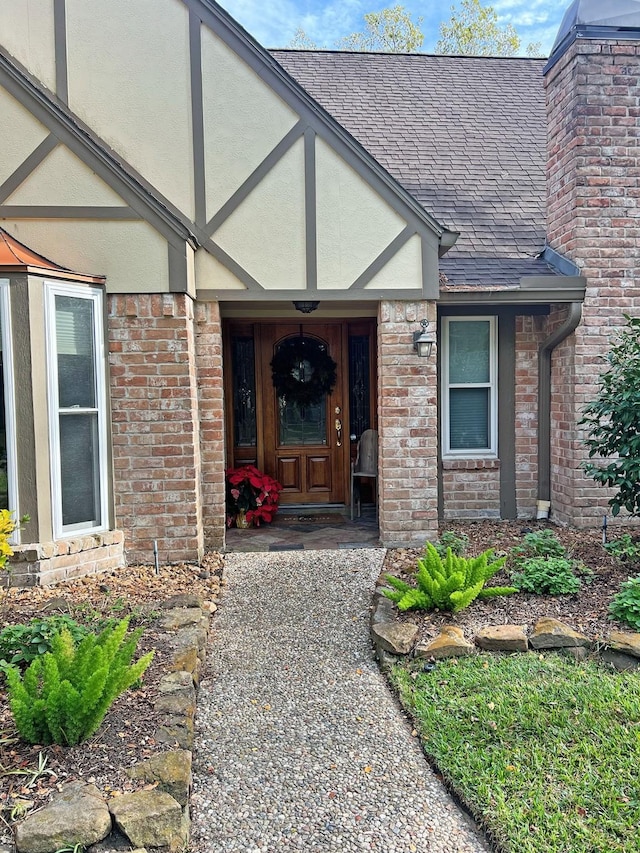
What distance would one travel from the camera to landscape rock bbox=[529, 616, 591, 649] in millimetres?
3840

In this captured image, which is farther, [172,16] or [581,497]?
[581,497]

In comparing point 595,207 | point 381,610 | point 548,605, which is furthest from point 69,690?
point 595,207

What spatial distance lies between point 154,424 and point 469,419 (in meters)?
3.76

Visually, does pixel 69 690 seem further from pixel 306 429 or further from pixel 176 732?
pixel 306 429

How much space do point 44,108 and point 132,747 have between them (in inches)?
197

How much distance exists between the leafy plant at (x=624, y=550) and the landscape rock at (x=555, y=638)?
1.63 metres

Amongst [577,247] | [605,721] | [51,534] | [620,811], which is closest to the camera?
[620,811]

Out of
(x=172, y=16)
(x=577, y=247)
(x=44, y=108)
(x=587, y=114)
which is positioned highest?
(x=172, y=16)

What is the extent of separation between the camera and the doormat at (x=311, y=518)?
24.9 ft

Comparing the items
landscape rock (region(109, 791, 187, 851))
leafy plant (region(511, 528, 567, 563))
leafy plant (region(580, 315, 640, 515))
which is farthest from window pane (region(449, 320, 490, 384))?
landscape rock (region(109, 791, 187, 851))

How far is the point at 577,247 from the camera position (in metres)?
6.58

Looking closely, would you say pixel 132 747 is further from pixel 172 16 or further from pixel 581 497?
pixel 172 16

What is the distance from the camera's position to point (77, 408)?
5293 mm

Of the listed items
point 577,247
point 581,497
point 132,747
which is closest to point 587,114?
point 577,247
